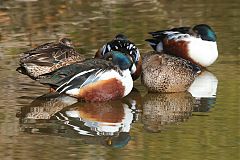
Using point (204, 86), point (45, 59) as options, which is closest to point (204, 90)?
point (204, 86)

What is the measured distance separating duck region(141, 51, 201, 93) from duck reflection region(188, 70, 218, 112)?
214 mm

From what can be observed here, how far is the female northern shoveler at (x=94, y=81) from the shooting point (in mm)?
10375

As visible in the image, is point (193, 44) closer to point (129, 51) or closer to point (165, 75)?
point (129, 51)

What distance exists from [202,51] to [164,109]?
2645mm

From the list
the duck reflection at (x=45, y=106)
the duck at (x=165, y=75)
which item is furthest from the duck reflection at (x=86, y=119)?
the duck at (x=165, y=75)

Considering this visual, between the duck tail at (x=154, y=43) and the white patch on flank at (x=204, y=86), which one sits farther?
the duck tail at (x=154, y=43)

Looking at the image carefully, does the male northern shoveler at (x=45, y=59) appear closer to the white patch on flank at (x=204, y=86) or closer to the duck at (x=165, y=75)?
the duck at (x=165, y=75)

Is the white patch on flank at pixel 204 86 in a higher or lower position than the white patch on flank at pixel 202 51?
lower

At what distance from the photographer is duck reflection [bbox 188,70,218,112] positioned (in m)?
10.5

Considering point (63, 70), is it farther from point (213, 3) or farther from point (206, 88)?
point (213, 3)

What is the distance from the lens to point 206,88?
37.7 feet

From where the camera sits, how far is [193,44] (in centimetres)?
1289

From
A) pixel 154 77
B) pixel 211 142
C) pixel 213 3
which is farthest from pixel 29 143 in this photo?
pixel 213 3

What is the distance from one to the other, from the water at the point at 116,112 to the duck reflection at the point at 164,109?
11 millimetres
